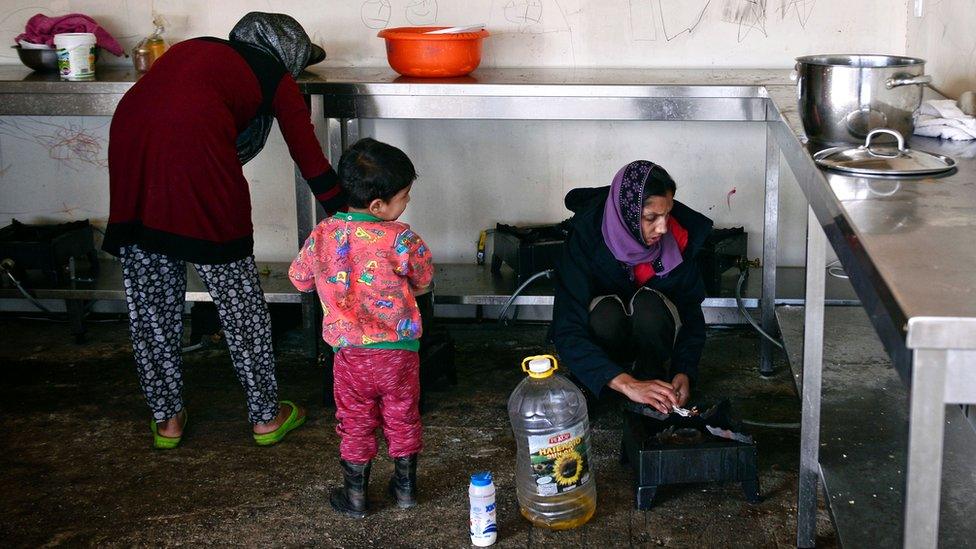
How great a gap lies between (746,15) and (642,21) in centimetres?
40

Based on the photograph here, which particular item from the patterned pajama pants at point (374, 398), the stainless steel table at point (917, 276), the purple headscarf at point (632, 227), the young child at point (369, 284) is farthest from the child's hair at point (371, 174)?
the stainless steel table at point (917, 276)

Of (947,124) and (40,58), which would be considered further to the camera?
(40,58)

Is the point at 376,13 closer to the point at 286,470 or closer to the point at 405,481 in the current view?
the point at 286,470

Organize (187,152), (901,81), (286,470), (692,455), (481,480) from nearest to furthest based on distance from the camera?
1. (901,81)
2. (481,480)
3. (692,455)
4. (187,152)
5. (286,470)

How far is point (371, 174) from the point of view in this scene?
2594 millimetres

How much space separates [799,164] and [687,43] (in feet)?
6.51

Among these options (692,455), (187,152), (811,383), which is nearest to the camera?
(811,383)

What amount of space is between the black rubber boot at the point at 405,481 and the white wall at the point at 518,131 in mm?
1699

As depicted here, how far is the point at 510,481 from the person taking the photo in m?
2.95

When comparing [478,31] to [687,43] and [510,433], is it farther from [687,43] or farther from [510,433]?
[510,433]

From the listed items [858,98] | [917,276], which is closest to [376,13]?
[858,98]

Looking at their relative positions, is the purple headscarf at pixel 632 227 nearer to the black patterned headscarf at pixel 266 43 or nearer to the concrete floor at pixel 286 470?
the concrete floor at pixel 286 470

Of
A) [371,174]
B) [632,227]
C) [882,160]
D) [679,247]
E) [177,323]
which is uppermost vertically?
[882,160]

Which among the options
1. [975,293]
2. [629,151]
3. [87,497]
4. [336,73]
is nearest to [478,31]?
[336,73]
